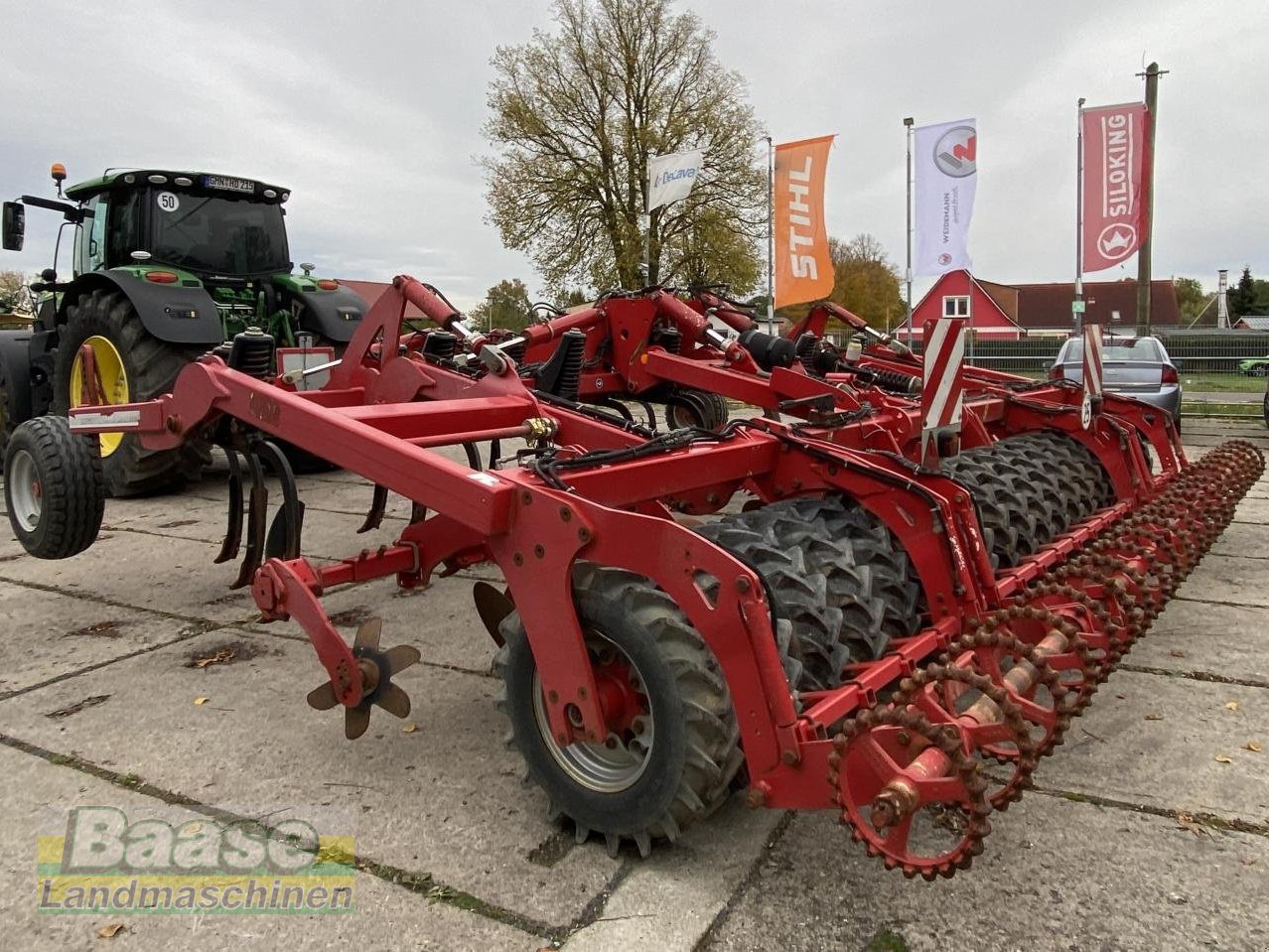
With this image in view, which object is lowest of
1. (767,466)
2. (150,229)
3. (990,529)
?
(990,529)

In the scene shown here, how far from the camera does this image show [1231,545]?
579 cm

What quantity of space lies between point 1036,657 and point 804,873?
79 centimetres

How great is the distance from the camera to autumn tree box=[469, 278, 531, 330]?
741 centimetres

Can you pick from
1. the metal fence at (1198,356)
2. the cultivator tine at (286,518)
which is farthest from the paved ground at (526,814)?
the metal fence at (1198,356)

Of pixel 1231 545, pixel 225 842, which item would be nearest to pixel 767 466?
pixel 225 842

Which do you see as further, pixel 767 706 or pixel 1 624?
pixel 1 624

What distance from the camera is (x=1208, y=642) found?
403 centimetres

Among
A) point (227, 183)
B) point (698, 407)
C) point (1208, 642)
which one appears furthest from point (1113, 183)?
point (1208, 642)

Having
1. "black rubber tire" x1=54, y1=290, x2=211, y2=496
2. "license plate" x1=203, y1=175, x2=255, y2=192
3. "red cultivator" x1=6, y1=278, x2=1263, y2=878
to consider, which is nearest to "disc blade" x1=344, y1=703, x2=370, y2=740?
"red cultivator" x1=6, y1=278, x2=1263, y2=878

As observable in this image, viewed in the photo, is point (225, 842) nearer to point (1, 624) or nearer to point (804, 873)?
point (804, 873)

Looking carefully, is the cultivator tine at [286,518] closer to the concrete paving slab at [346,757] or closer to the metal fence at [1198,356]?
the concrete paving slab at [346,757]

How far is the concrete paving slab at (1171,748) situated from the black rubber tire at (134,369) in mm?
5901

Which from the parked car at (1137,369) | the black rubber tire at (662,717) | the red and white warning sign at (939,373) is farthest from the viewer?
the parked car at (1137,369)

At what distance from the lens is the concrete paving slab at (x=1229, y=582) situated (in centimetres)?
468
